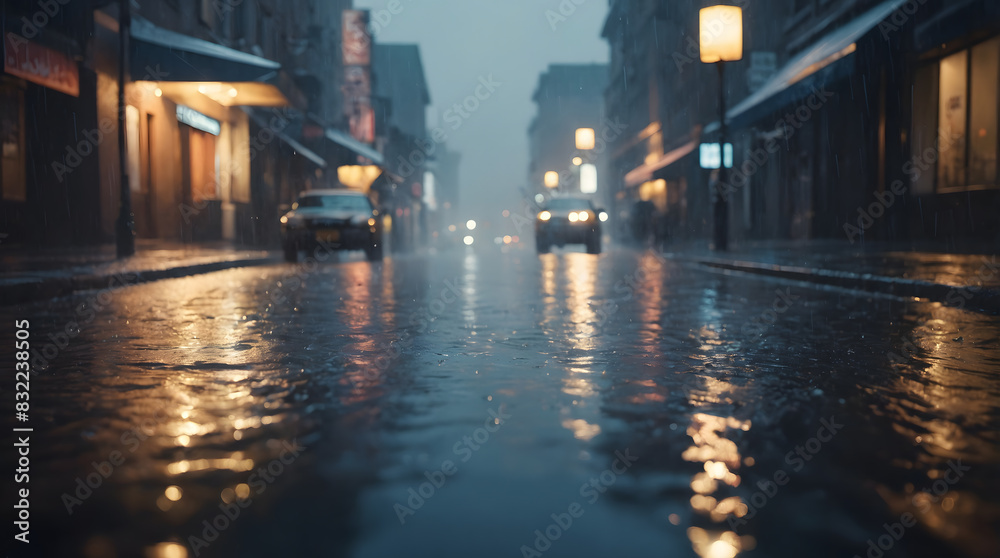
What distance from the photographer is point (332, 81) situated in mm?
45781

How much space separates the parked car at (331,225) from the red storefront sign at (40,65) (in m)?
4.74

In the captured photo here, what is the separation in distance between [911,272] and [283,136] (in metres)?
26.2

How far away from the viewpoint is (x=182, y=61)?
18.7 metres

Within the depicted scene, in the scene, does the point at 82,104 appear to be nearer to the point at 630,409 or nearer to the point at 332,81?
the point at 630,409

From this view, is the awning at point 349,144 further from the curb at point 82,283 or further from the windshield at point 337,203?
the curb at point 82,283

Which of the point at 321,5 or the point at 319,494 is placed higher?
the point at 321,5

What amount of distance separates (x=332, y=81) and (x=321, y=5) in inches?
143

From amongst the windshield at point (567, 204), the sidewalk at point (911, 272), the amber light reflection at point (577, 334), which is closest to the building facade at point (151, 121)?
the amber light reflection at point (577, 334)

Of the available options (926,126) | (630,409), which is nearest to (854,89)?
(926,126)

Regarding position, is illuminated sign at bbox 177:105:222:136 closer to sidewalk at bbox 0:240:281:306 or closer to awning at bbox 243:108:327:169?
awning at bbox 243:108:327:169

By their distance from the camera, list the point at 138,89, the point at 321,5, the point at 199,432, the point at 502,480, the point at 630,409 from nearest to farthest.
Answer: the point at 502,480, the point at 199,432, the point at 630,409, the point at 138,89, the point at 321,5

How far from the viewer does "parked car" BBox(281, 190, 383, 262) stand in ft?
65.1

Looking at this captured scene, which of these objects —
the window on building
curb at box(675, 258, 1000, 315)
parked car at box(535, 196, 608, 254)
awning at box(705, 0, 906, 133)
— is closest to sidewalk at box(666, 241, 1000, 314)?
curb at box(675, 258, 1000, 315)

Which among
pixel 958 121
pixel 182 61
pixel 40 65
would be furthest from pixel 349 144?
pixel 958 121
